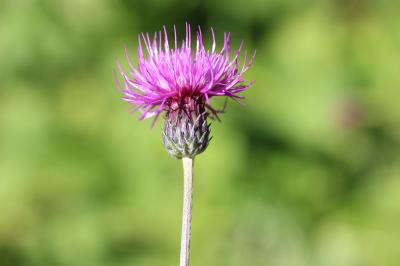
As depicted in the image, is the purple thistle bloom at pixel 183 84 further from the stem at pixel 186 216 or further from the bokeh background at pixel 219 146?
the bokeh background at pixel 219 146

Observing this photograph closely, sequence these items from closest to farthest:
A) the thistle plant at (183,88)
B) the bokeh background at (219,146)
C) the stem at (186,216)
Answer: the stem at (186,216) → the thistle plant at (183,88) → the bokeh background at (219,146)

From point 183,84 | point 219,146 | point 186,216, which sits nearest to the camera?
point 186,216

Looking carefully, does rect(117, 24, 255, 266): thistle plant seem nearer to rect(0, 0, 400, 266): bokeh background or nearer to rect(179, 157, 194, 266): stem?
rect(179, 157, 194, 266): stem

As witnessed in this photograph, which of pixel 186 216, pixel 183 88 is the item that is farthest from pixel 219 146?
pixel 186 216

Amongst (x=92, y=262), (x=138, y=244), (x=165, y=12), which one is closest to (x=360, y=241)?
(x=138, y=244)

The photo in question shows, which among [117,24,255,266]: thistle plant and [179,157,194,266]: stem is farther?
[117,24,255,266]: thistle plant

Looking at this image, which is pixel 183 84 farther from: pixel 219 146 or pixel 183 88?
pixel 219 146

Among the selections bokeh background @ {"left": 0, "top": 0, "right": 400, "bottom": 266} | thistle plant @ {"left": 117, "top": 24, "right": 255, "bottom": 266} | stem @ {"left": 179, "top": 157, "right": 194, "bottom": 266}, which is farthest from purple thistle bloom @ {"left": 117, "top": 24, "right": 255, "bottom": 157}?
bokeh background @ {"left": 0, "top": 0, "right": 400, "bottom": 266}

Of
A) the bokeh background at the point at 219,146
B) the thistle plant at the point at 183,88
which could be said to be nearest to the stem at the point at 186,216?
the thistle plant at the point at 183,88
